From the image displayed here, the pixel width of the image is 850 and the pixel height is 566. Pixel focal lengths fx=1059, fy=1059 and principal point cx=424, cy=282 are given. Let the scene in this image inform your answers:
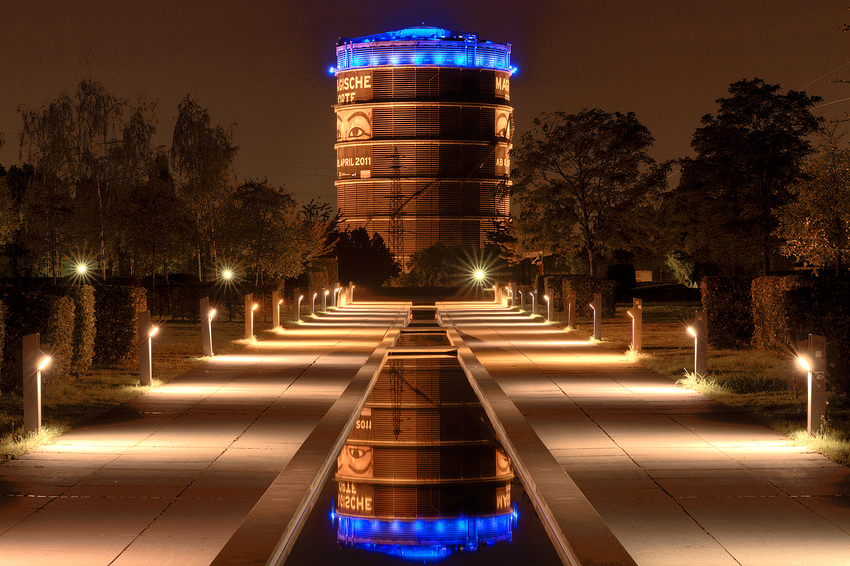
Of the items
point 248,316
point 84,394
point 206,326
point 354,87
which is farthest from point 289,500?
point 354,87

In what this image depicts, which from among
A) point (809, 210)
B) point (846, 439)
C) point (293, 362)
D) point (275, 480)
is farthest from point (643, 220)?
point (275, 480)

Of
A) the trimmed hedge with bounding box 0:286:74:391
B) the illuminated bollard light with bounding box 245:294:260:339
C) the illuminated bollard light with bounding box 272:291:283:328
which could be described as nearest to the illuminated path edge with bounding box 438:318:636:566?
the trimmed hedge with bounding box 0:286:74:391

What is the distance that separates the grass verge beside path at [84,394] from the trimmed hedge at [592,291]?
64.3 ft

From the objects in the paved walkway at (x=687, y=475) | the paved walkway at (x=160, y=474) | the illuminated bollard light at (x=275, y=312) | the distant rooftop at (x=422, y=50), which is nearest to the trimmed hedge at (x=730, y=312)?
the paved walkway at (x=687, y=475)

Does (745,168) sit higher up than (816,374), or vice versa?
(745,168)

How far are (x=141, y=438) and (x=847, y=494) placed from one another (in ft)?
25.0

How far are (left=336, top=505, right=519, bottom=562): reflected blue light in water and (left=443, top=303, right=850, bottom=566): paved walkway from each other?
0.89 m

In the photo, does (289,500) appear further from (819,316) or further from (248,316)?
(248,316)

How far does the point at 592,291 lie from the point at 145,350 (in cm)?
2797

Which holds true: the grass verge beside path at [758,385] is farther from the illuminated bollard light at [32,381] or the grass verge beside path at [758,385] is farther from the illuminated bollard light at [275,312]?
the illuminated bollard light at [275,312]

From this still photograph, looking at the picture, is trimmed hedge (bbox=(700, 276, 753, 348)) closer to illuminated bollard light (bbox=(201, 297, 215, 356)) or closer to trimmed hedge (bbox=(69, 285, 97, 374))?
illuminated bollard light (bbox=(201, 297, 215, 356))

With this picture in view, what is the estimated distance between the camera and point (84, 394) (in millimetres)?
16281

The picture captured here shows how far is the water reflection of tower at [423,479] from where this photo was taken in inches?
337

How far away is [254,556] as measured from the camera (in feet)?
22.7
